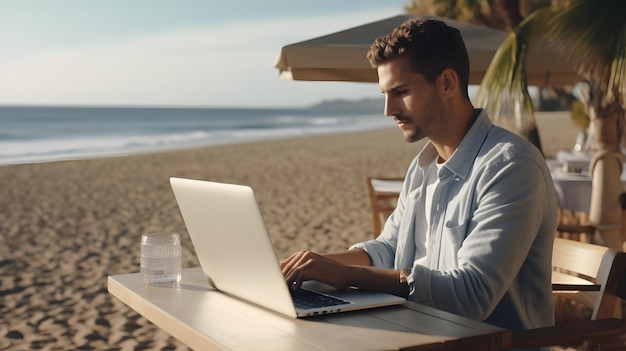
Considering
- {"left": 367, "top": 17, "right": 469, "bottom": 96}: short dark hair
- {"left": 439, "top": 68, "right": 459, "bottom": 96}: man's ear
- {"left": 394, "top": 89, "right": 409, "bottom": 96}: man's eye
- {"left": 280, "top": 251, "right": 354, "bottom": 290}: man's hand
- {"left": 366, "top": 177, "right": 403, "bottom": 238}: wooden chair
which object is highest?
{"left": 367, "top": 17, "right": 469, "bottom": 96}: short dark hair

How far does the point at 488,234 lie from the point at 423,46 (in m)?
0.47

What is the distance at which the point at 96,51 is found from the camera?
55656 millimetres

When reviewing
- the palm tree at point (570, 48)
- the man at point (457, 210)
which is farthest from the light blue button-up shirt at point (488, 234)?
the palm tree at point (570, 48)

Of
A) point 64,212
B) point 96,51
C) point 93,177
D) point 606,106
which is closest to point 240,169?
point 93,177

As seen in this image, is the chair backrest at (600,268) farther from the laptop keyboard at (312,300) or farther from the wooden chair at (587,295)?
the laptop keyboard at (312,300)

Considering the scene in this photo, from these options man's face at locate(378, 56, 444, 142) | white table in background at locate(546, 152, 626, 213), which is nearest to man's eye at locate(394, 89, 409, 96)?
man's face at locate(378, 56, 444, 142)

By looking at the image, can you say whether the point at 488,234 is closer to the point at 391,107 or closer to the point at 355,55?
the point at 391,107

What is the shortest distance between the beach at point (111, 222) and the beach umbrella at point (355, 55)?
68.3 inches

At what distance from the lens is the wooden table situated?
1354 millimetres

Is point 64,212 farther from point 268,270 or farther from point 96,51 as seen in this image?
point 96,51

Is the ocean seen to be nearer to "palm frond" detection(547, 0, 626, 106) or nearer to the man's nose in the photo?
"palm frond" detection(547, 0, 626, 106)

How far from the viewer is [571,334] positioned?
1558 millimetres

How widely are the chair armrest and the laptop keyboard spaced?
347mm

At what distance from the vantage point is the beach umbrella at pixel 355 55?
466 centimetres
